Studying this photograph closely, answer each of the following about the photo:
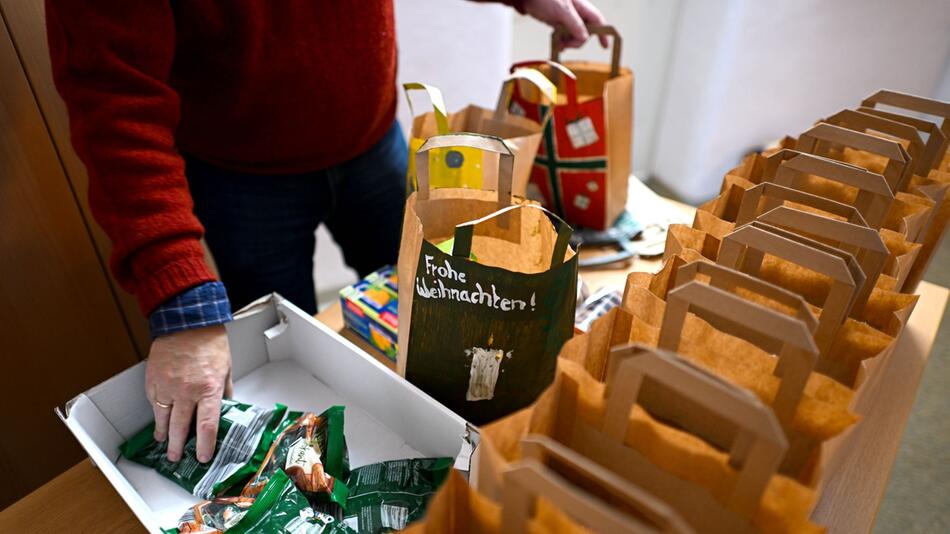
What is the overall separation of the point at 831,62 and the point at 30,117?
9.28ft

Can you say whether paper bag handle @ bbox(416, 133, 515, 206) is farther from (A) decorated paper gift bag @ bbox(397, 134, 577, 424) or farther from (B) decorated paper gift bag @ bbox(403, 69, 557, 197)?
(B) decorated paper gift bag @ bbox(403, 69, 557, 197)

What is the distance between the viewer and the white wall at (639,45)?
7.21ft

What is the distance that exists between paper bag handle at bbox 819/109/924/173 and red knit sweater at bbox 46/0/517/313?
2.23 feet

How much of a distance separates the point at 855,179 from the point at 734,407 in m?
0.38

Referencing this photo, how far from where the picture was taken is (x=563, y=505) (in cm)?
35

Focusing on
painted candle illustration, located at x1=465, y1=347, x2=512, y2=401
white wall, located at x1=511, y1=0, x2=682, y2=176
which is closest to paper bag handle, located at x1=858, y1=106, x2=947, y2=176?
painted candle illustration, located at x1=465, y1=347, x2=512, y2=401

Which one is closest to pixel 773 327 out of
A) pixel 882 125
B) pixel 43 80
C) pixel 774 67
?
pixel 882 125

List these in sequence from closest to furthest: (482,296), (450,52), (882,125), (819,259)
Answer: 1. (819,259)
2. (482,296)
3. (882,125)
4. (450,52)

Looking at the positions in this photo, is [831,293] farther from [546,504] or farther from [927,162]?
[927,162]

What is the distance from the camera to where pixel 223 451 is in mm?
677

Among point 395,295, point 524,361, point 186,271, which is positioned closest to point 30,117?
point 186,271

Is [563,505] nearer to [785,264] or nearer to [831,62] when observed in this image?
[785,264]

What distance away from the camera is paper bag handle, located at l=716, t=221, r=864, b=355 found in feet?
1.61

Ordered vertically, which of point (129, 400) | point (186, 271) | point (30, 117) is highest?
point (30, 117)
